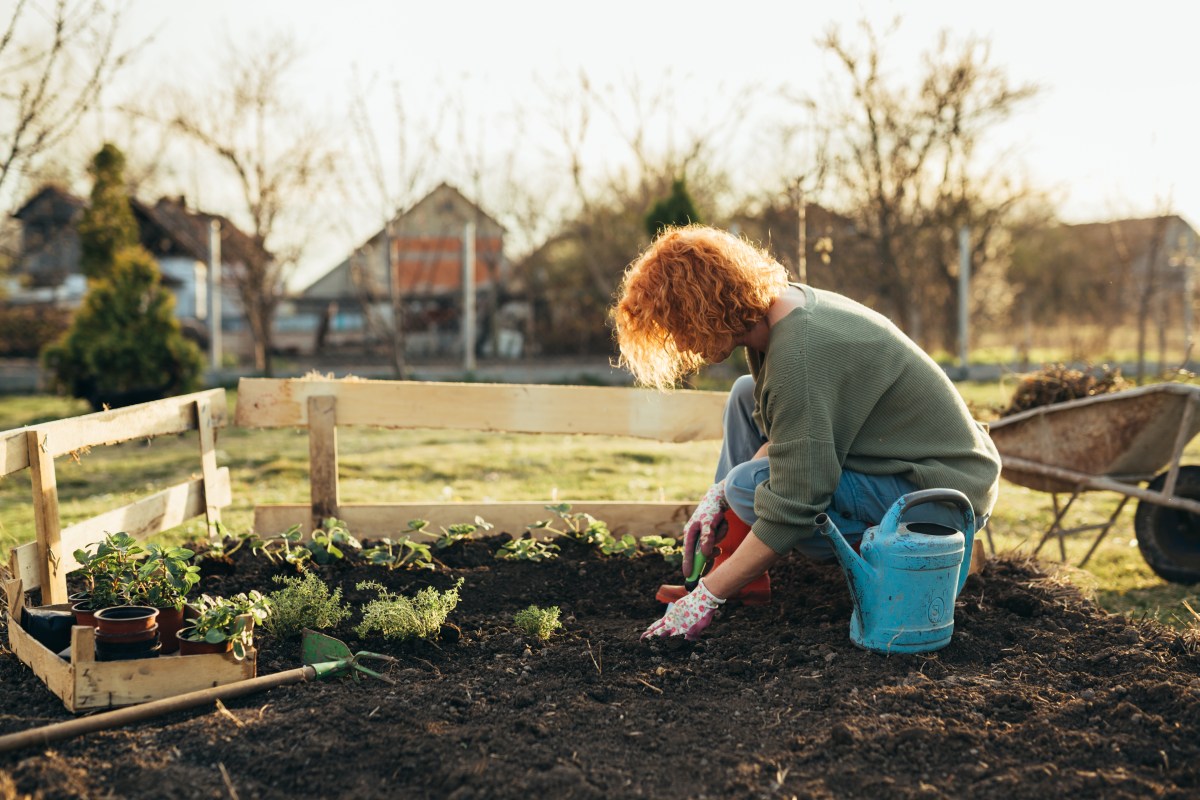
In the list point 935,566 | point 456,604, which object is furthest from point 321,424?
point 935,566

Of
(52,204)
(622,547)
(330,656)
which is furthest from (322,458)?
(52,204)

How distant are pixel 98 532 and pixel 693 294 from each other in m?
2.19

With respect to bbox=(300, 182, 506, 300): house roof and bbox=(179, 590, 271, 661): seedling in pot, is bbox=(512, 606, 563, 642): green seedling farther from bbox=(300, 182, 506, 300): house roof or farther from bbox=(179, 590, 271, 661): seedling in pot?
bbox=(300, 182, 506, 300): house roof

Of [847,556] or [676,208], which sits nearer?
[847,556]

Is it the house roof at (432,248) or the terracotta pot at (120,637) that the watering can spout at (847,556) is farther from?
the house roof at (432,248)

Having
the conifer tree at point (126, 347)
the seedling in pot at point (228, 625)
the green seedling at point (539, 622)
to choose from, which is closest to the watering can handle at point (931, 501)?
the green seedling at point (539, 622)

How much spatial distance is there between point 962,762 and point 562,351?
1712cm

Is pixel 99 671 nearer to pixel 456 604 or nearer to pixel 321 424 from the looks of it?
pixel 456 604

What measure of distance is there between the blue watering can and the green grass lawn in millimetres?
1500

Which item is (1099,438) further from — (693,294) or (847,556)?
(693,294)

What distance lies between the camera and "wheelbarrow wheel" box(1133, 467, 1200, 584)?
14.2ft

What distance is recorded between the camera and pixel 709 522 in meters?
3.22

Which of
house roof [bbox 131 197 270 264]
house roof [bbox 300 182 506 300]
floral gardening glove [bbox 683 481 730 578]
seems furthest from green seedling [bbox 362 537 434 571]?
house roof [bbox 131 197 270 264]

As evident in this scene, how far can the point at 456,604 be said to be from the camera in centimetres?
329
